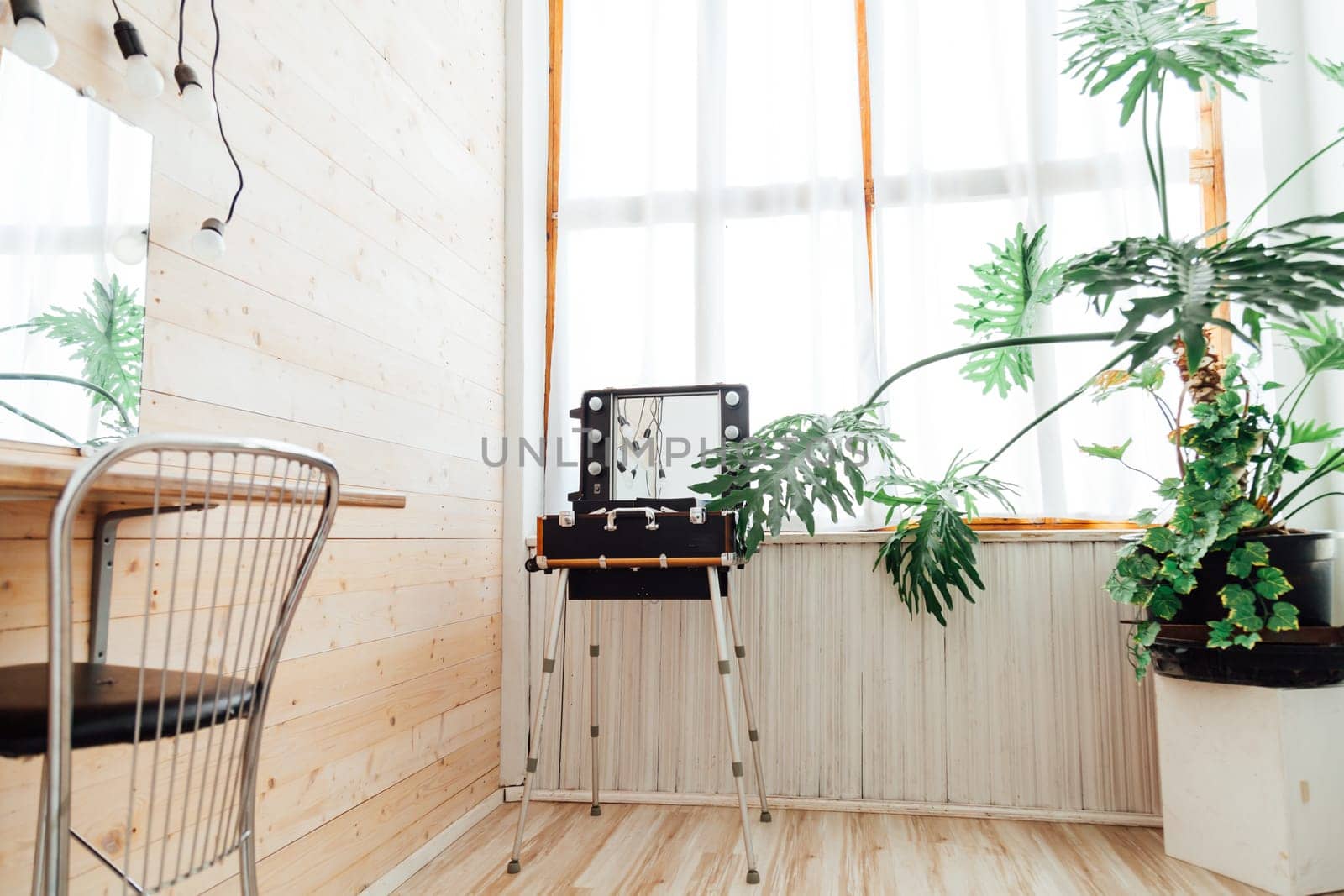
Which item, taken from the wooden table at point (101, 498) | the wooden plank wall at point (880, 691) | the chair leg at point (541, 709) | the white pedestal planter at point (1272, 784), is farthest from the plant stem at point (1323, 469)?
the wooden table at point (101, 498)

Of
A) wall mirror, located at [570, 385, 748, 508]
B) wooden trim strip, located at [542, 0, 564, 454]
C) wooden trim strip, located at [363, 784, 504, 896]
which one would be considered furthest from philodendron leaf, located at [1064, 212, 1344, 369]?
wooden trim strip, located at [363, 784, 504, 896]

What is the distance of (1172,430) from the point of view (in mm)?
2426

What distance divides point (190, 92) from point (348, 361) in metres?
0.67

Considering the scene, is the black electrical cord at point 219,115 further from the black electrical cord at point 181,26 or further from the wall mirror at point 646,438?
the wall mirror at point 646,438

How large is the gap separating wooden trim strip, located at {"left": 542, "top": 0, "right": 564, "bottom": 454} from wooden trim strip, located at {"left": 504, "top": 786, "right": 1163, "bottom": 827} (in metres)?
→ 1.25

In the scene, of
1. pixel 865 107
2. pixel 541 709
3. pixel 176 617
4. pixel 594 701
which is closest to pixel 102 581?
pixel 176 617

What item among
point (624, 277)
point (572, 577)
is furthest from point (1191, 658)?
point (624, 277)

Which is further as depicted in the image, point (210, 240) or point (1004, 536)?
point (1004, 536)

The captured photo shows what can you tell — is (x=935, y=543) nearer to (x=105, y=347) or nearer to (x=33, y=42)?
(x=105, y=347)

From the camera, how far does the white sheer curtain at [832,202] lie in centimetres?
264

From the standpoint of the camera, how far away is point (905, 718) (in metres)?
2.56

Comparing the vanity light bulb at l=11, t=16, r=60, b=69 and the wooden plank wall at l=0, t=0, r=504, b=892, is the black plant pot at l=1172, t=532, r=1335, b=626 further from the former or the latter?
the vanity light bulb at l=11, t=16, r=60, b=69

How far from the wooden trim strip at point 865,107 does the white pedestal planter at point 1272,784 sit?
1.60m

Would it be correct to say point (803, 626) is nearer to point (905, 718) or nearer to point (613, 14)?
point (905, 718)
